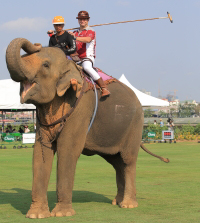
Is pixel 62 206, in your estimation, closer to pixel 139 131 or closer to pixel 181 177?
pixel 139 131

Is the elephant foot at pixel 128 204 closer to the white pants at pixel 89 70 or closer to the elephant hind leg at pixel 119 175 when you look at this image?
the elephant hind leg at pixel 119 175

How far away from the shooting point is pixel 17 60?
654cm

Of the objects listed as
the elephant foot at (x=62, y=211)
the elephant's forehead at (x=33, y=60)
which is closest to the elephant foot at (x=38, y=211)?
the elephant foot at (x=62, y=211)

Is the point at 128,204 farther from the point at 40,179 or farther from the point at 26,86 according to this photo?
the point at 26,86

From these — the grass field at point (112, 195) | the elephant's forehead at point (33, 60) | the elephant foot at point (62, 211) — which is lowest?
the grass field at point (112, 195)

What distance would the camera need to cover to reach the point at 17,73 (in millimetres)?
6668

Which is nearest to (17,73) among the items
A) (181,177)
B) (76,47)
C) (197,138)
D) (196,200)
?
(76,47)

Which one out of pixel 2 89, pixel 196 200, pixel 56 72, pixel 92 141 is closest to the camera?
pixel 56 72

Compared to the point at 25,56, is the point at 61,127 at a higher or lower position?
lower

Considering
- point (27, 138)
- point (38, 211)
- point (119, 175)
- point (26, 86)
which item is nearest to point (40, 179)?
point (38, 211)

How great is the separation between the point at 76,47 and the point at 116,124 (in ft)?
5.05

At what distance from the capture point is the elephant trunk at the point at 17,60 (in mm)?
6508

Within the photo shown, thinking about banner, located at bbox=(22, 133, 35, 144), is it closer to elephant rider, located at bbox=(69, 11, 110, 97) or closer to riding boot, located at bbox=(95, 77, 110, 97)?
elephant rider, located at bbox=(69, 11, 110, 97)

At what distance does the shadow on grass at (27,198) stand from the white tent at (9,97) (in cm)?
1783
